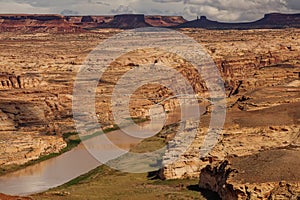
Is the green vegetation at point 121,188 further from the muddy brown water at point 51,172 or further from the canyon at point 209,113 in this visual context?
the muddy brown water at point 51,172

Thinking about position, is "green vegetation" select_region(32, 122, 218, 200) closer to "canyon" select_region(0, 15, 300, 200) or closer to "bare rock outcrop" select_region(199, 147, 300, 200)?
"canyon" select_region(0, 15, 300, 200)

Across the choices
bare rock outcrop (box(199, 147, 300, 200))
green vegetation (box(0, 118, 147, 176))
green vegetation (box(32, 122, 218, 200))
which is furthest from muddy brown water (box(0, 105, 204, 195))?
bare rock outcrop (box(199, 147, 300, 200))

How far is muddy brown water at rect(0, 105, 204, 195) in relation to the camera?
34594mm

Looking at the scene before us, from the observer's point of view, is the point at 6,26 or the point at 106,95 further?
the point at 6,26

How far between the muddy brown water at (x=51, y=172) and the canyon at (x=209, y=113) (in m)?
1.36

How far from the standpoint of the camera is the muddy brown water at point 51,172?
1362 inches

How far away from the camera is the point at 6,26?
183875mm

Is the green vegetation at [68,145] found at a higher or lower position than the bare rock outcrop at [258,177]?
lower

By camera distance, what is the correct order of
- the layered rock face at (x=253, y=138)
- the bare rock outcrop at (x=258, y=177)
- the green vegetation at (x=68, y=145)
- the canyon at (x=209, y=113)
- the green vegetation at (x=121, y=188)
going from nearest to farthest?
the bare rock outcrop at (x=258, y=177)
the layered rock face at (x=253, y=138)
the canyon at (x=209, y=113)
the green vegetation at (x=121, y=188)
the green vegetation at (x=68, y=145)

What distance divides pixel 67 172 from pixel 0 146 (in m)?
5.98

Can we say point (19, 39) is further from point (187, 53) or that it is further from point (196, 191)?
point (196, 191)

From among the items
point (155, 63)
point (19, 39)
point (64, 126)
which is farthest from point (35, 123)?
point (19, 39)

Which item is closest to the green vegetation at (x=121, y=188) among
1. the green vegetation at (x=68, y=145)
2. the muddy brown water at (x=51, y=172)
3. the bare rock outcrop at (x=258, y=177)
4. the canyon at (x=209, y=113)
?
the canyon at (x=209, y=113)

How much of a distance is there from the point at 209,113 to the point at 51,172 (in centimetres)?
1396
